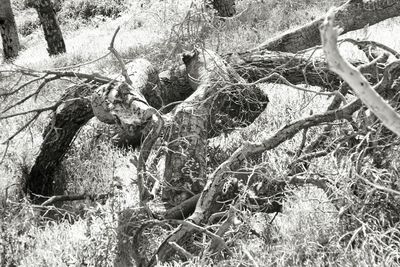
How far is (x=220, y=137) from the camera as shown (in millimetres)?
5609

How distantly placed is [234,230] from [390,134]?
1227 mm

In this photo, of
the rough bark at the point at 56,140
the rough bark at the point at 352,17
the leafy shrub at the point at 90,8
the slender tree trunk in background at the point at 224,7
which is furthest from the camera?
the leafy shrub at the point at 90,8

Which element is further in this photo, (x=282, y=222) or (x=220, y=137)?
(x=220, y=137)

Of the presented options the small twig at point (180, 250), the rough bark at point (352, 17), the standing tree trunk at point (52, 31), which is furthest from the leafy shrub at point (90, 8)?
the small twig at point (180, 250)

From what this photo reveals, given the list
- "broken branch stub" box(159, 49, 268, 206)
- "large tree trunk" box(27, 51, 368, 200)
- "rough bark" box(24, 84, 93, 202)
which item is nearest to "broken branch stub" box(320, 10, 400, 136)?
"broken branch stub" box(159, 49, 268, 206)

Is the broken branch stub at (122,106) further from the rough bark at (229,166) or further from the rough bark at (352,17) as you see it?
the rough bark at (352,17)

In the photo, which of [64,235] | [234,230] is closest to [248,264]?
[234,230]

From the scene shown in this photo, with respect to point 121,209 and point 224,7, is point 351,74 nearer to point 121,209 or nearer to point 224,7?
point 121,209

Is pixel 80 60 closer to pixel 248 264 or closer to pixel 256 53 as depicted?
pixel 256 53

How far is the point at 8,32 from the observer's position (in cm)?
1386

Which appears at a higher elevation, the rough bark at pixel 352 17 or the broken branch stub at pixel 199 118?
the rough bark at pixel 352 17

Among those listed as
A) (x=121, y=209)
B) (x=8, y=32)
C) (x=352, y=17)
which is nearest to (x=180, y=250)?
(x=121, y=209)

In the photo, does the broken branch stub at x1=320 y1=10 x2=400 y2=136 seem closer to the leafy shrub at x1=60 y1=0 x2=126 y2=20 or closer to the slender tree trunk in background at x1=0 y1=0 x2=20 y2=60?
the slender tree trunk in background at x1=0 y1=0 x2=20 y2=60

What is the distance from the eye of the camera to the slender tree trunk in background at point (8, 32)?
44.0ft
